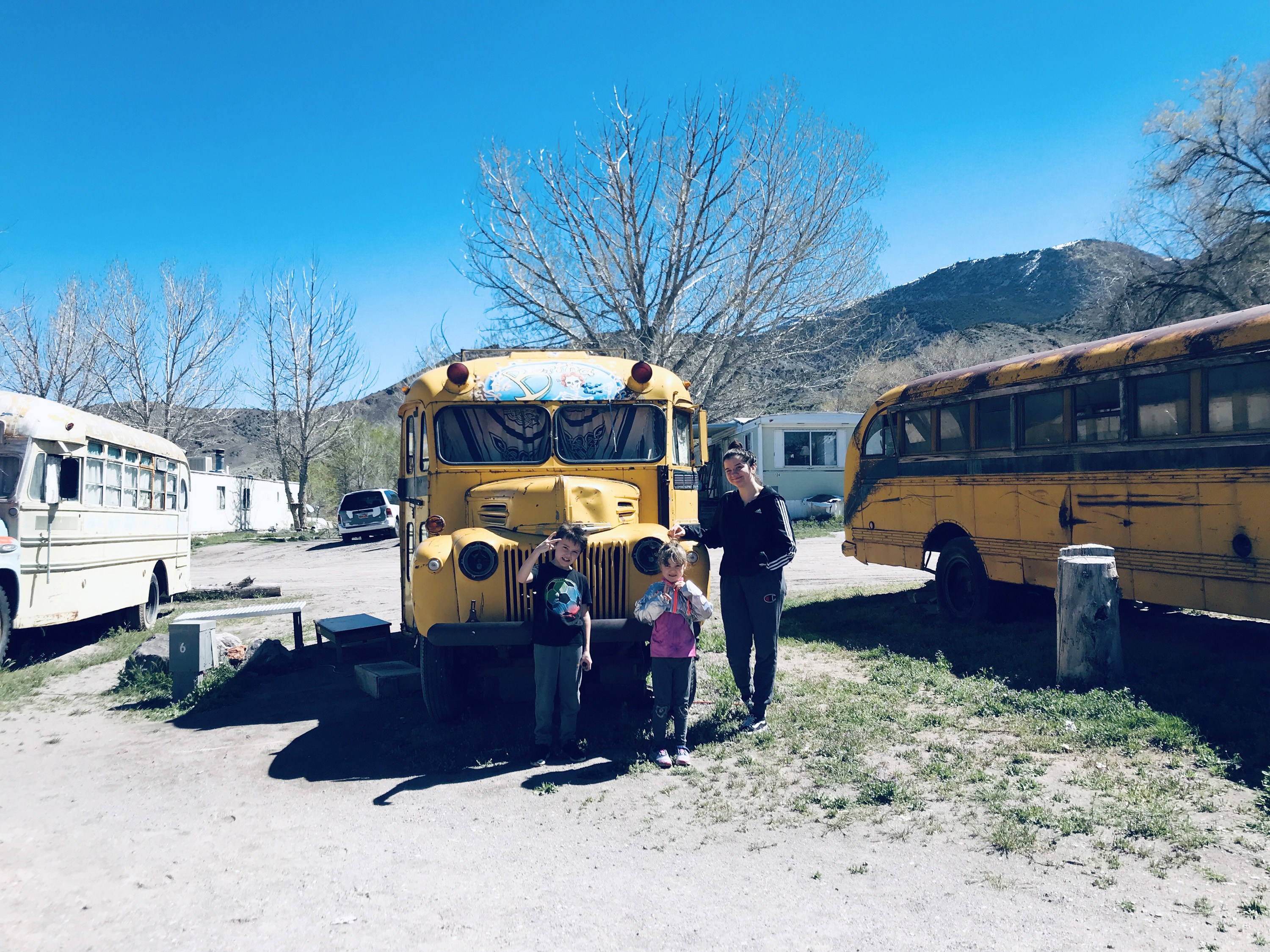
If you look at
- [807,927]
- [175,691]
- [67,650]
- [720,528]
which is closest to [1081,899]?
[807,927]

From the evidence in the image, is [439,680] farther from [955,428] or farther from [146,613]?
[146,613]

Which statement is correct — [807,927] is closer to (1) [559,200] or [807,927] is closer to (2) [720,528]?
(2) [720,528]

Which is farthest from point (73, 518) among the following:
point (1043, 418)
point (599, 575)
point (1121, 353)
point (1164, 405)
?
point (1164, 405)

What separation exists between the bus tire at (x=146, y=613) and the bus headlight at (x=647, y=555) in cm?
837

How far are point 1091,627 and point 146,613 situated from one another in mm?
11151

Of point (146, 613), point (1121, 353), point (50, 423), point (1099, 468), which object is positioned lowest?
point (146, 613)

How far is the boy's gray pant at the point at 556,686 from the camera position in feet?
18.4

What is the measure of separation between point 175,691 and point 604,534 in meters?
4.16

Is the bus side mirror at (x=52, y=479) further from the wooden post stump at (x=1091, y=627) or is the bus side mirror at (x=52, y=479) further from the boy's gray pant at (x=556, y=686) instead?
the wooden post stump at (x=1091, y=627)

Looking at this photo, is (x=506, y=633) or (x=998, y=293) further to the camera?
(x=998, y=293)

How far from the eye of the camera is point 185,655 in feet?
25.1

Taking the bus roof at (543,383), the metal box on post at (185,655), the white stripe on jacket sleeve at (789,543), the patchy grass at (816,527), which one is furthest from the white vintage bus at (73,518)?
the patchy grass at (816,527)

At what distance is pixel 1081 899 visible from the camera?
3545 mm

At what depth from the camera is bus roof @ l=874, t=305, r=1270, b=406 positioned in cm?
682
